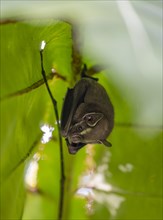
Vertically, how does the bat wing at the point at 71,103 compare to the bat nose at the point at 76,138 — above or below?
above

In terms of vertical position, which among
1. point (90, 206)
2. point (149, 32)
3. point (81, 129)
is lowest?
point (90, 206)

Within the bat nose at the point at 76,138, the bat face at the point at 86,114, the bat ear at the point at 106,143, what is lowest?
the bat ear at the point at 106,143

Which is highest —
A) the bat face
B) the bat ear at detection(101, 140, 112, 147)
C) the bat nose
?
the bat face

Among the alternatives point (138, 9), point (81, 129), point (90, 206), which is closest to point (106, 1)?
point (138, 9)

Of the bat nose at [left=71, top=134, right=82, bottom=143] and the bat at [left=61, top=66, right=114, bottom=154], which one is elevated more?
the bat at [left=61, top=66, right=114, bottom=154]

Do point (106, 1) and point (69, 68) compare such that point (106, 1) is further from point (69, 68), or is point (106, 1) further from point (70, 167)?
point (70, 167)
